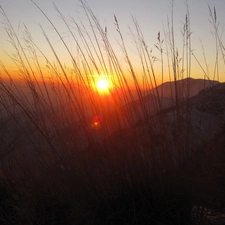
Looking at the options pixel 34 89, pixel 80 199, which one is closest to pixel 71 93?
pixel 34 89

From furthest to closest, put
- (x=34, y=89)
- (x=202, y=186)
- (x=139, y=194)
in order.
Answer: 1. (x=34, y=89)
2. (x=202, y=186)
3. (x=139, y=194)

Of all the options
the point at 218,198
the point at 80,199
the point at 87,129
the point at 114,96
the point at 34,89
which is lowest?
the point at 218,198

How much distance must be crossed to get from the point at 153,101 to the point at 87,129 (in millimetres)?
406

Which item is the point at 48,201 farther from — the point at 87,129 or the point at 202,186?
the point at 202,186

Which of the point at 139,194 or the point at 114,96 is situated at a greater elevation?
the point at 114,96

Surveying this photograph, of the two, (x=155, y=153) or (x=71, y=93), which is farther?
(x=71, y=93)

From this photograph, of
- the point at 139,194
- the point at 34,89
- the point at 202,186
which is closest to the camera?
the point at 139,194

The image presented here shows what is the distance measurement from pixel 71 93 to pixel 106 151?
16.1 inches

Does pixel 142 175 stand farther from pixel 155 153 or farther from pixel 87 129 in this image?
pixel 87 129

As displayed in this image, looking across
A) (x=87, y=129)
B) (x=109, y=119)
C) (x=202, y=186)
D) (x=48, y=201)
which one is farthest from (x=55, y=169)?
(x=202, y=186)

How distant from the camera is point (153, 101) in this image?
1504mm

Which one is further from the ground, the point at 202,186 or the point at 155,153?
the point at 155,153

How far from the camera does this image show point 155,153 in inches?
53.9

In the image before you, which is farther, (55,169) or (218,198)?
(55,169)
